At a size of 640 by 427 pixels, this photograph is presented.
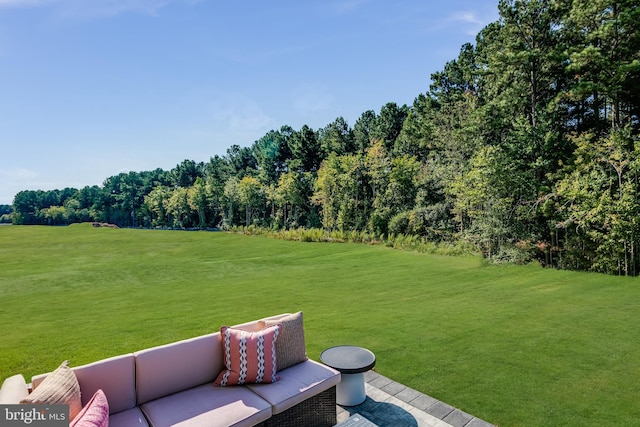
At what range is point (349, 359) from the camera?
3.49 meters

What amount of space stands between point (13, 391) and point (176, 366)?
3.42ft

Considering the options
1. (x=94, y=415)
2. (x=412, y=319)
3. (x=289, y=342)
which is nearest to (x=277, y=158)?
(x=412, y=319)

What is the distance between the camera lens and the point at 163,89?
12.4 m

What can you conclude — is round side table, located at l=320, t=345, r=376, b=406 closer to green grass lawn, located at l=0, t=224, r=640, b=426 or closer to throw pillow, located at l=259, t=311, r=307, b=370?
throw pillow, located at l=259, t=311, r=307, b=370

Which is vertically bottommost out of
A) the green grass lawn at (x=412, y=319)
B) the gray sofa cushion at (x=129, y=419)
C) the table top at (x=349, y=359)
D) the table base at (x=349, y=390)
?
the green grass lawn at (x=412, y=319)

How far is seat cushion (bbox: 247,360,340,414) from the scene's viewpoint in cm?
280

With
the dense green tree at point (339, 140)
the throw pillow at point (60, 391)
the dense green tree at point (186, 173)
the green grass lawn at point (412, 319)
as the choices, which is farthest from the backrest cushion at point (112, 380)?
the dense green tree at point (186, 173)

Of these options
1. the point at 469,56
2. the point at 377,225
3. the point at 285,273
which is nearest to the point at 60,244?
the point at 285,273

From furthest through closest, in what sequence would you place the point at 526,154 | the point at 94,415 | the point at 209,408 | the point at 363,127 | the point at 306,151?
the point at 306,151, the point at 363,127, the point at 526,154, the point at 209,408, the point at 94,415

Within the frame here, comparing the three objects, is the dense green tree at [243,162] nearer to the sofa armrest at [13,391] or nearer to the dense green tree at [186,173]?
the dense green tree at [186,173]

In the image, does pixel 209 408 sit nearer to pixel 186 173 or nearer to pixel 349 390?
pixel 349 390

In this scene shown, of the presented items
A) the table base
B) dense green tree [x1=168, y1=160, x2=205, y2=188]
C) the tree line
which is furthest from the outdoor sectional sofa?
dense green tree [x1=168, y1=160, x2=205, y2=188]

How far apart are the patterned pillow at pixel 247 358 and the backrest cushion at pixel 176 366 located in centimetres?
11

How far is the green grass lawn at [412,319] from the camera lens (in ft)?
13.0
